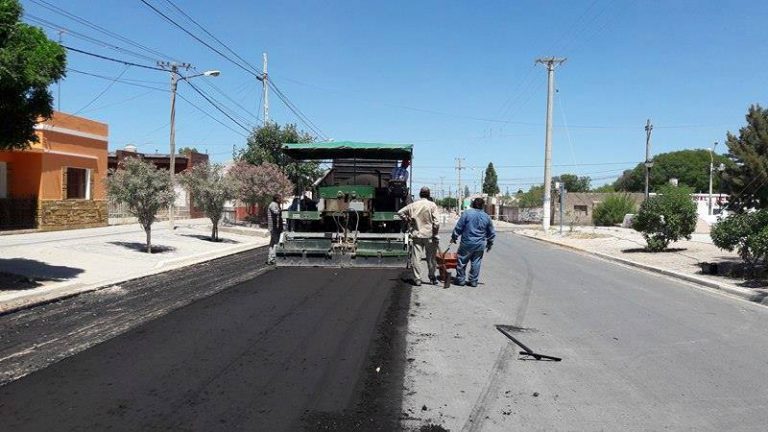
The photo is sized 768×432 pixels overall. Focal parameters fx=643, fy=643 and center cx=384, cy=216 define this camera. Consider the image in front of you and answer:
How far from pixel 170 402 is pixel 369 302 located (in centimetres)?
494

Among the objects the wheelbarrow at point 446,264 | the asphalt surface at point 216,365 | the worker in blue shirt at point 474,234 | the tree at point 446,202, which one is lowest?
the asphalt surface at point 216,365

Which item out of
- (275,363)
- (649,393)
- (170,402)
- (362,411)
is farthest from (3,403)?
(649,393)

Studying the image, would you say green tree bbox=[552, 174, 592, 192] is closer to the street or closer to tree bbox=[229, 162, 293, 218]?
tree bbox=[229, 162, 293, 218]

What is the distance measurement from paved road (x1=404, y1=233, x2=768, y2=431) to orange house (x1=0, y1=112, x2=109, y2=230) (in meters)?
17.5

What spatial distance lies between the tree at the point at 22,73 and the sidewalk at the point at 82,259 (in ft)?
8.18

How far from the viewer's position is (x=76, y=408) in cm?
478

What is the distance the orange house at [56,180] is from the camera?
22.7m

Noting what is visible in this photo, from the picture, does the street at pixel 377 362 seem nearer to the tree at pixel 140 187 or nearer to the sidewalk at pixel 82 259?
the sidewalk at pixel 82 259

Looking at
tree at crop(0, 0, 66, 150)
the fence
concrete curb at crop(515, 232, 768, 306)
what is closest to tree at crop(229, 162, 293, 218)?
the fence

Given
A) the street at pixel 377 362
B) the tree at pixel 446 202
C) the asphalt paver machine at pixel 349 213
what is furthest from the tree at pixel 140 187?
the tree at pixel 446 202

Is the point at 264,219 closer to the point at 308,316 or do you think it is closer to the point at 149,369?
the point at 308,316

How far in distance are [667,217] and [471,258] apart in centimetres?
1159

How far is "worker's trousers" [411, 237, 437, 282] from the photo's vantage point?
11.7 metres

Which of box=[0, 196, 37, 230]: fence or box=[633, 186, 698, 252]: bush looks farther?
box=[0, 196, 37, 230]: fence
